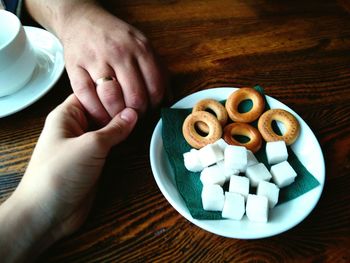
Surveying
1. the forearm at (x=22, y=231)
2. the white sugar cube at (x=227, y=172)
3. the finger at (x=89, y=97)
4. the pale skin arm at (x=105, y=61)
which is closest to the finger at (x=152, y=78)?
the pale skin arm at (x=105, y=61)

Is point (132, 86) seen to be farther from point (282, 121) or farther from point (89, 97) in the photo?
point (282, 121)

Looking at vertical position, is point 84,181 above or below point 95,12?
below

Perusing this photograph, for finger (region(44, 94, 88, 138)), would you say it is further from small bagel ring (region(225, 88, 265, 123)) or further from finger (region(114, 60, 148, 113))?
small bagel ring (region(225, 88, 265, 123))

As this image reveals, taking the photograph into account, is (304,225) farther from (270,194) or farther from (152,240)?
(152,240)

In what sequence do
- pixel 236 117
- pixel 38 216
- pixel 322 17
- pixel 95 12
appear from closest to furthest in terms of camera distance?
1. pixel 38 216
2. pixel 236 117
3. pixel 95 12
4. pixel 322 17

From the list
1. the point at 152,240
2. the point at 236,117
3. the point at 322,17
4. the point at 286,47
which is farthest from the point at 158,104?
the point at 322,17

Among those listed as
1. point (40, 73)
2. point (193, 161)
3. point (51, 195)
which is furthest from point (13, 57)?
point (193, 161)
